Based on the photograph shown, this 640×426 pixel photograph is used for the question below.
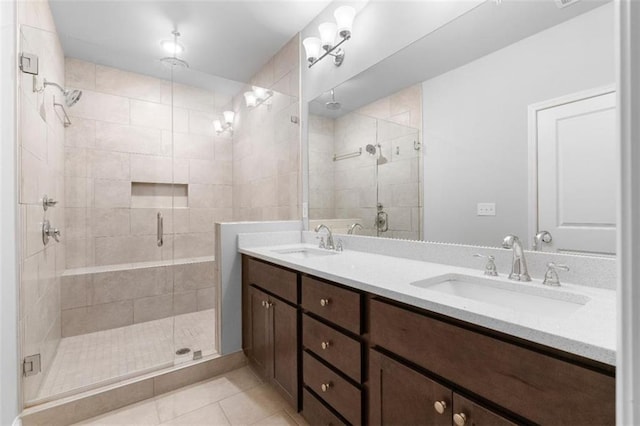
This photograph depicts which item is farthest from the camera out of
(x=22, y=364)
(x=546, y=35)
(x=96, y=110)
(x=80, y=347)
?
(x=96, y=110)

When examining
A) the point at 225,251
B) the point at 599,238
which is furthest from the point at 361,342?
the point at 225,251

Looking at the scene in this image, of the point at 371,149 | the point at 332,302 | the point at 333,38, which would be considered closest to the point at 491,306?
the point at 332,302

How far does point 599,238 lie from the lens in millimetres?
970

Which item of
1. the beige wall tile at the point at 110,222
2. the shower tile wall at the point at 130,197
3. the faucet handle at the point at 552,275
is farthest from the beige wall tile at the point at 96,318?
the faucet handle at the point at 552,275

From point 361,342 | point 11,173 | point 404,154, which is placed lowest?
point 361,342

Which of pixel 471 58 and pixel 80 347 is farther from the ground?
pixel 471 58

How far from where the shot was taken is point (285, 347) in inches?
59.7

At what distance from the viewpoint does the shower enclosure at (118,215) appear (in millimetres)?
1811

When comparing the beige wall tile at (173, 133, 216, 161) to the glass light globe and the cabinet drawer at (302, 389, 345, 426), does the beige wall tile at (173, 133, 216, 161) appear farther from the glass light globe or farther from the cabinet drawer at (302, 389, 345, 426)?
the cabinet drawer at (302, 389, 345, 426)

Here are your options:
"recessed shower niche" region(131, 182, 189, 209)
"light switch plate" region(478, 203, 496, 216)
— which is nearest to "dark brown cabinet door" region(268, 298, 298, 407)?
"light switch plate" region(478, 203, 496, 216)

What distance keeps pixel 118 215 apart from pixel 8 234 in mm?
1373

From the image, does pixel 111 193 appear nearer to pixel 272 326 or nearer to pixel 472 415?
pixel 272 326

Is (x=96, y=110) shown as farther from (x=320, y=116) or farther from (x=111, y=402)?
(x=111, y=402)

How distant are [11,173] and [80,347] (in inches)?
55.5
